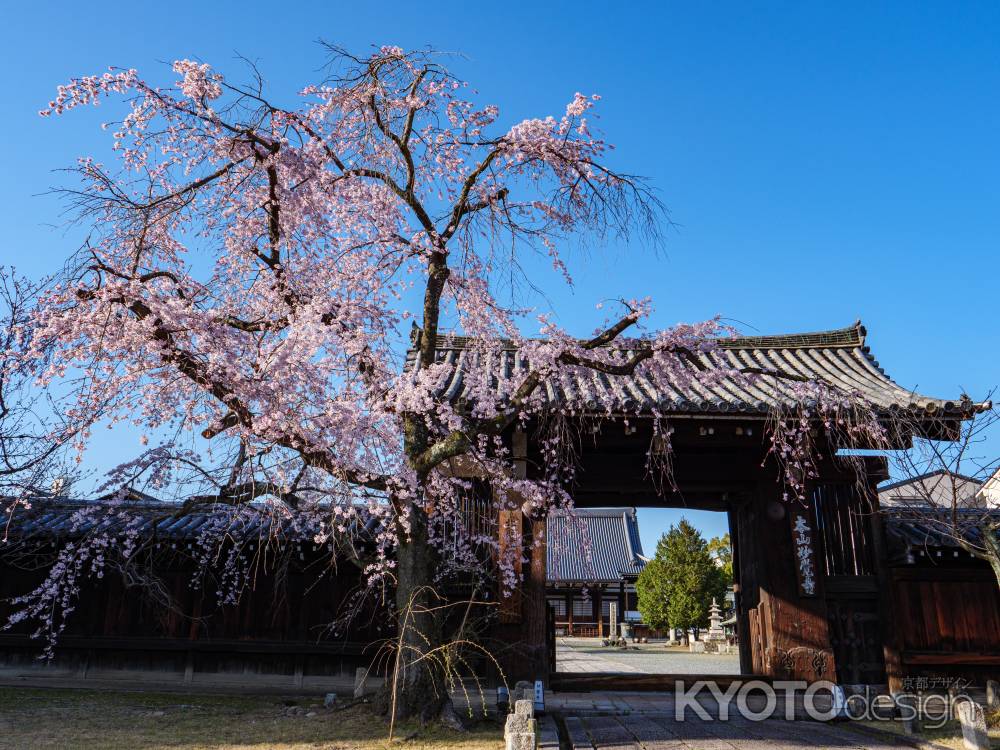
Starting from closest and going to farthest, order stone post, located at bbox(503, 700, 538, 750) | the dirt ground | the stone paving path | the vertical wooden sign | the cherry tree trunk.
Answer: stone post, located at bbox(503, 700, 538, 750) < the dirt ground < the stone paving path < the cherry tree trunk < the vertical wooden sign

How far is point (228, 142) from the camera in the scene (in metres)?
8.20

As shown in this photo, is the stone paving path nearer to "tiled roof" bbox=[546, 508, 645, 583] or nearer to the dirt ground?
the dirt ground

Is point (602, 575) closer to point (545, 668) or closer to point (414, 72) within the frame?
point (545, 668)

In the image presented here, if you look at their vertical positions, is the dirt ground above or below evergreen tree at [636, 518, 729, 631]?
below

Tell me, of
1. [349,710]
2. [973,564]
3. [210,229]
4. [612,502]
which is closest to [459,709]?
[349,710]

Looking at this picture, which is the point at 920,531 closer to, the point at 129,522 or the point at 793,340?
the point at 793,340

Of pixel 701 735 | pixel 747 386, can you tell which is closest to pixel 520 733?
pixel 701 735

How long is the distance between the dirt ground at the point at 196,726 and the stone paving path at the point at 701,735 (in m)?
1.11

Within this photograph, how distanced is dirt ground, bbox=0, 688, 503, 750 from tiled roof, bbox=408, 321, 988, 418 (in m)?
3.94

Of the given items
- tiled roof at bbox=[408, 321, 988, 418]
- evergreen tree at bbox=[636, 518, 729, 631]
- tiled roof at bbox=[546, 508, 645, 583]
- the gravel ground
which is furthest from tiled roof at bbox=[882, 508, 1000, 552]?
evergreen tree at bbox=[636, 518, 729, 631]

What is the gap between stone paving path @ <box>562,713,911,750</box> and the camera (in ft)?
24.7

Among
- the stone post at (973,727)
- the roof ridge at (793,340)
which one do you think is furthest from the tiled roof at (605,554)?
the stone post at (973,727)

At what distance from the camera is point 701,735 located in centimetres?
808

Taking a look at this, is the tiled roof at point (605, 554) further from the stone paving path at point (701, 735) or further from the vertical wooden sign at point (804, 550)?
the stone paving path at point (701, 735)
